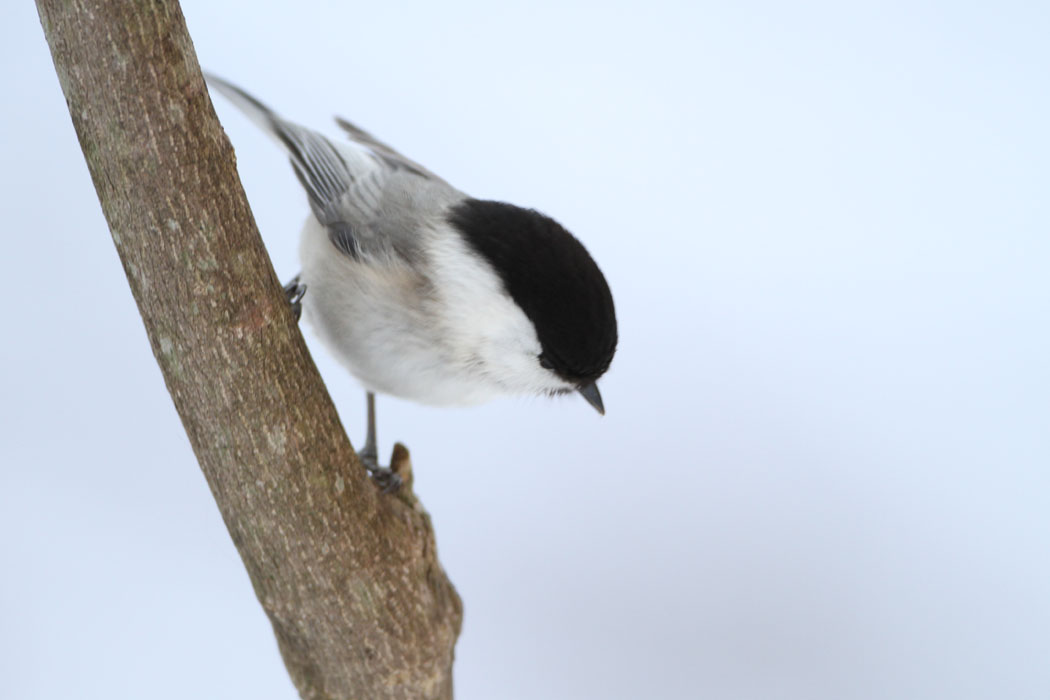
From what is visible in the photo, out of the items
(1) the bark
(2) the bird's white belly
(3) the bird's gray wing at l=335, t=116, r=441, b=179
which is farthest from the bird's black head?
(3) the bird's gray wing at l=335, t=116, r=441, b=179

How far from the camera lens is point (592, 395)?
127cm

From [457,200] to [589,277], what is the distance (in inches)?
13.2

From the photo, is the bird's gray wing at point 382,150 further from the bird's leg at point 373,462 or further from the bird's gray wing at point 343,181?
the bird's leg at point 373,462

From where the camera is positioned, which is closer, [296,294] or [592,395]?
[592,395]

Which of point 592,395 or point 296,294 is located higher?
point 296,294

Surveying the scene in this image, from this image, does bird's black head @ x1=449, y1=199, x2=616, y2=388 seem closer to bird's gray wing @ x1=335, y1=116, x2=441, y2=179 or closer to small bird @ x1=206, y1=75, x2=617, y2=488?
small bird @ x1=206, y1=75, x2=617, y2=488

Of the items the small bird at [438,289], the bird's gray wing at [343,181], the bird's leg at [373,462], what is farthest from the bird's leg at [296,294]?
the bird's leg at [373,462]

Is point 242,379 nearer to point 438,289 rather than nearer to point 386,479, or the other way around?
point 438,289

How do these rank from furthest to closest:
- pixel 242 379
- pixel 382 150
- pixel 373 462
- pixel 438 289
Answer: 1. pixel 382 150
2. pixel 373 462
3. pixel 438 289
4. pixel 242 379

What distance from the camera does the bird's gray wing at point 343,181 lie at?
1317 mm

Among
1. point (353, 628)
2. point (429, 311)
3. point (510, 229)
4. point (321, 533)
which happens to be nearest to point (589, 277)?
point (510, 229)

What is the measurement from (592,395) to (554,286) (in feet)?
0.74

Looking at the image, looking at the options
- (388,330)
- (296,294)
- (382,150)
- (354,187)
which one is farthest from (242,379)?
(382,150)

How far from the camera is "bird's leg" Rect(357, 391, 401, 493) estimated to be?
1399mm
